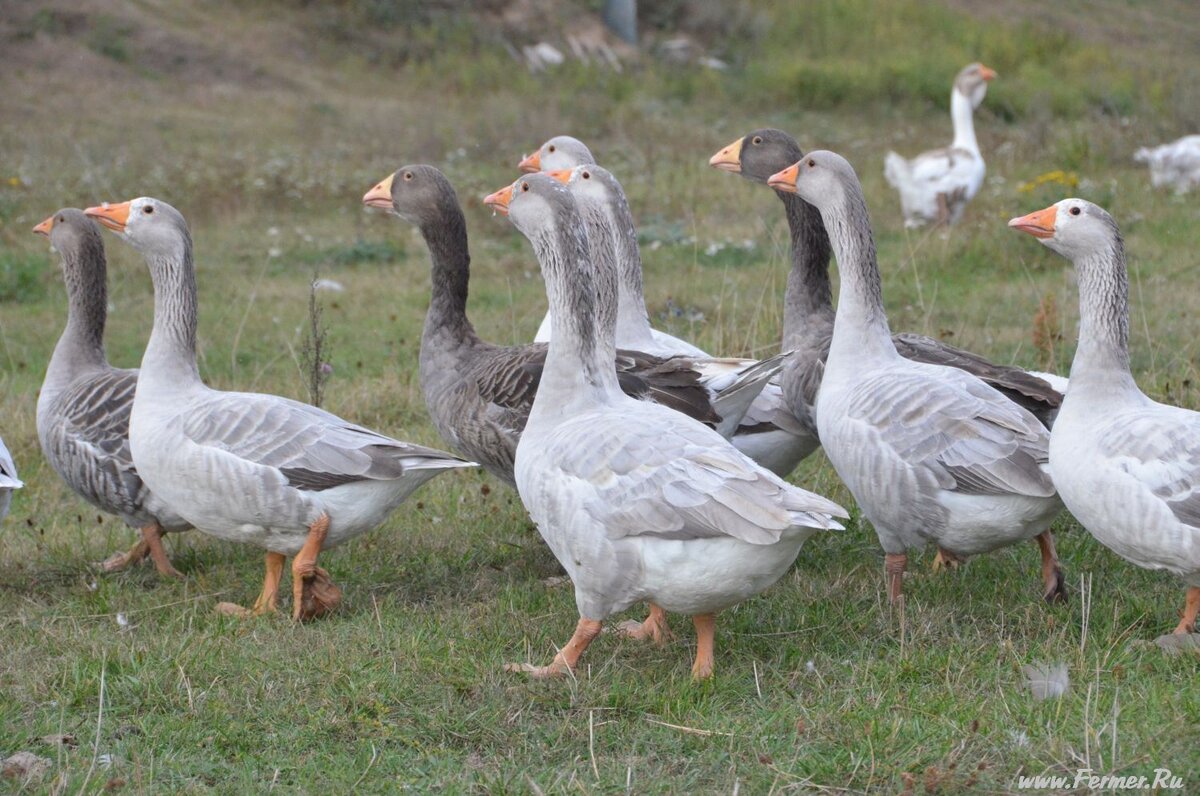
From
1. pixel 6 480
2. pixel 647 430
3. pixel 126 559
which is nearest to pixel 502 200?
pixel 647 430

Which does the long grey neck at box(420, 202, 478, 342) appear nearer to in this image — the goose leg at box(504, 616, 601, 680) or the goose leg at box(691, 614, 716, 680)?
the goose leg at box(504, 616, 601, 680)

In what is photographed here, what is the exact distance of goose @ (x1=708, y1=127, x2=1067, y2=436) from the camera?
546 cm

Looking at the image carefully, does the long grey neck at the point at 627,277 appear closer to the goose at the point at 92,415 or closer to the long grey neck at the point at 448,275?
the long grey neck at the point at 448,275

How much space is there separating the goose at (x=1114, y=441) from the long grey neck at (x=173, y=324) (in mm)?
3436

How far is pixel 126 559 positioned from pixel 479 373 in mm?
1795

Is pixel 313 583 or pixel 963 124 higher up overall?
pixel 963 124

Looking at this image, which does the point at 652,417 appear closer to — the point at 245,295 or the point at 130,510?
the point at 130,510

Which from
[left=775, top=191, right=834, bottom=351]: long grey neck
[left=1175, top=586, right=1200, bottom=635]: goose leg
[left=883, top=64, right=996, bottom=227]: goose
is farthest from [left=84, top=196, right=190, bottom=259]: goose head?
[left=883, top=64, right=996, bottom=227]: goose

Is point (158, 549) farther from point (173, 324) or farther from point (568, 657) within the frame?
point (568, 657)

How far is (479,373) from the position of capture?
5984 mm

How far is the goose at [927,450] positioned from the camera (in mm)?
4699

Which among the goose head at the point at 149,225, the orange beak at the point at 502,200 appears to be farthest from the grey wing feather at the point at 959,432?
the goose head at the point at 149,225

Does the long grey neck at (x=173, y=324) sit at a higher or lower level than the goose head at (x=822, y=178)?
lower

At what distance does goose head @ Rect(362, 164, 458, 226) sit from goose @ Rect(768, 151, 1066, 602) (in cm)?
208
